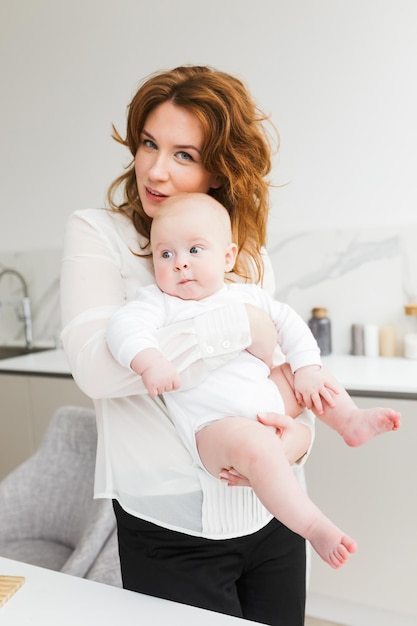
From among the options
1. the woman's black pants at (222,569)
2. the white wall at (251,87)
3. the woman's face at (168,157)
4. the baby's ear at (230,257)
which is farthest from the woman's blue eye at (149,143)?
the white wall at (251,87)

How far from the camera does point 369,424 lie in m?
1.08

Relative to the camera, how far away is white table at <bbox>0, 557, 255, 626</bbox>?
90 centimetres

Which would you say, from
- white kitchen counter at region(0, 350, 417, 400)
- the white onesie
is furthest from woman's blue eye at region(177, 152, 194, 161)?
white kitchen counter at region(0, 350, 417, 400)

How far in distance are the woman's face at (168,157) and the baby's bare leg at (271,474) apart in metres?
0.45

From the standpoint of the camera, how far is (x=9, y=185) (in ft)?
11.5

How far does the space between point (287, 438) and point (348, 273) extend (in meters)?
1.74

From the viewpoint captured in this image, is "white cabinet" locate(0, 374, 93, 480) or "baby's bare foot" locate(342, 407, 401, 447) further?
"white cabinet" locate(0, 374, 93, 480)

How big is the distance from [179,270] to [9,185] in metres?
2.76

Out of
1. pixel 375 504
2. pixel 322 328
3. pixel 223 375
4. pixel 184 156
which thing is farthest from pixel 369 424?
pixel 322 328

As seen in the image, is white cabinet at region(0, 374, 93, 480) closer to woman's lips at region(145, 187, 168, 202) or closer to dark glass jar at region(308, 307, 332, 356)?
dark glass jar at region(308, 307, 332, 356)

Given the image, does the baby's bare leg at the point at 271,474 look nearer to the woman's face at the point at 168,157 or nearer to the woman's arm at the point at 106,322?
the woman's arm at the point at 106,322

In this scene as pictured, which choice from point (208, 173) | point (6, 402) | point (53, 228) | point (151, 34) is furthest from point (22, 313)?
point (208, 173)

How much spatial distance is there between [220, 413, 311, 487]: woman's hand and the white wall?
1.70 m

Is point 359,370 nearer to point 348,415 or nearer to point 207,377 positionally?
point 348,415
